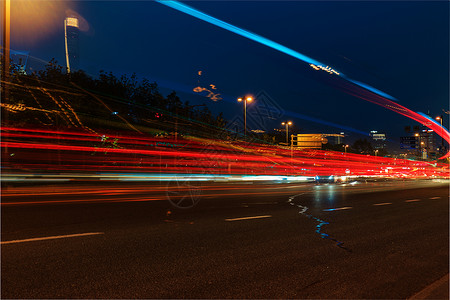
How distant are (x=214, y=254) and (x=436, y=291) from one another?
3.27 m

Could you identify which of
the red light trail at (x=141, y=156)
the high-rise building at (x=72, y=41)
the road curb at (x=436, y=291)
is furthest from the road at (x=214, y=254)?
A: the high-rise building at (x=72, y=41)

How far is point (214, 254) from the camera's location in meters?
5.89

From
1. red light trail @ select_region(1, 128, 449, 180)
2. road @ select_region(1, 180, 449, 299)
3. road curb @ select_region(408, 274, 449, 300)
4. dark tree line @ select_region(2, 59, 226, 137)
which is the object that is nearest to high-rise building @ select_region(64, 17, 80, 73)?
dark tree line @ select_region(2, 59, 226, 137)

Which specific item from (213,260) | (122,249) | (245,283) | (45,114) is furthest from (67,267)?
(45,114)

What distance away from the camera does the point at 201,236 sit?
23.5 feet

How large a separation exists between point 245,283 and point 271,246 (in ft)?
6.66

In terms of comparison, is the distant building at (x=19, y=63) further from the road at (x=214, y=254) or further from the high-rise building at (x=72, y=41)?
the high-rise building at (x=72, y=41)

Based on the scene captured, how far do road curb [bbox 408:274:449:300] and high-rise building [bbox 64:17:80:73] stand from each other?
146 metres

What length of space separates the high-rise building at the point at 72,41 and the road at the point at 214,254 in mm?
140418

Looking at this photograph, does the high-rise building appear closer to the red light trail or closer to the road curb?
the red light trail

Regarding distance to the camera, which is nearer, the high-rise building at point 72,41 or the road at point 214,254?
the road at point 214,254

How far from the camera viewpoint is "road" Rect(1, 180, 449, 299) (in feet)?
14.5

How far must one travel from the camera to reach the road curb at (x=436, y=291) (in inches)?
167

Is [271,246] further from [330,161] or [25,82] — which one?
[330,161]
